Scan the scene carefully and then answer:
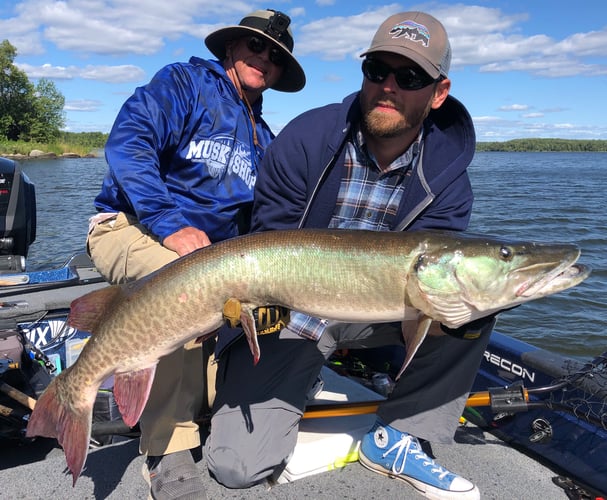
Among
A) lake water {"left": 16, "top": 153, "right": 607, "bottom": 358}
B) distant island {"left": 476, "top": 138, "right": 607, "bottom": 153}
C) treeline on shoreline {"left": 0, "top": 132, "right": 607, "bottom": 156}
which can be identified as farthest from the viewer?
distant island {"left": 476, "top": 138, "right": 607, "bottom": 153}

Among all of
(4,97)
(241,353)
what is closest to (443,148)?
(241,353)

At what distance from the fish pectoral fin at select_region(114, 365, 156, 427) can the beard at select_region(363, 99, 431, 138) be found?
168 cm

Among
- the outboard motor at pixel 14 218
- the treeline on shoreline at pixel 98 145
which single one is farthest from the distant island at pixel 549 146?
the outboard motor at pixel 14 218

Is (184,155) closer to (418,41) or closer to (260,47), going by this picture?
(260,47)

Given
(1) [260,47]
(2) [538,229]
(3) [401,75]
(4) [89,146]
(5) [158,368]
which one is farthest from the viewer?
(4) [89,146]

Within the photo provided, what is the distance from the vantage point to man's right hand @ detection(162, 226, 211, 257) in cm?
287

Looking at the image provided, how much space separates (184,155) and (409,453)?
6.92 ft

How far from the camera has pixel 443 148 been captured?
317 centimetres

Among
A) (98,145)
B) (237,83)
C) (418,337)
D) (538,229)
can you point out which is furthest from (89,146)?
(418,337)

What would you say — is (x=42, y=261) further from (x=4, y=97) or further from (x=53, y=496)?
(x=4, y=97)

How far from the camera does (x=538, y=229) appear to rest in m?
15.6

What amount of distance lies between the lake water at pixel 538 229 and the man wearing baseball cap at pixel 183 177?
6.29 meters

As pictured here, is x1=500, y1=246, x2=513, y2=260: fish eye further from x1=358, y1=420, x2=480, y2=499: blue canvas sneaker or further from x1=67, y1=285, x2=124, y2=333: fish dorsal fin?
x1=67, y1=285, x2=124, y2=333: fish dorsal fin

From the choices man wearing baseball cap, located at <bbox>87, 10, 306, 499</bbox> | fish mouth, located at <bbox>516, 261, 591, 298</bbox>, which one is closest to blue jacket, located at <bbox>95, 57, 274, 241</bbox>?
man wearing baseball cap, located at <bbox>87, 10, 306, 499</bbox>
